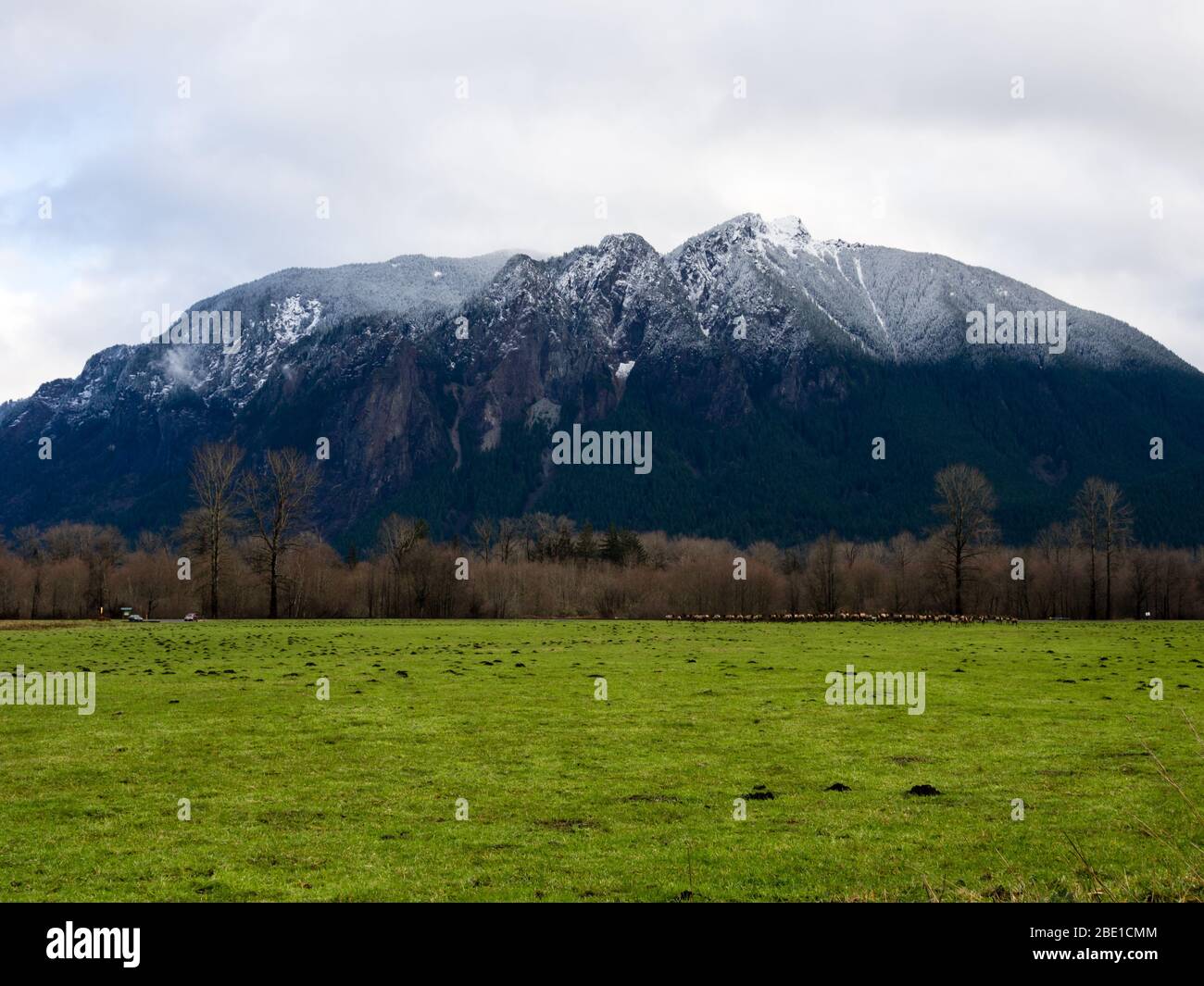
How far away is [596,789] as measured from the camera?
21547mm

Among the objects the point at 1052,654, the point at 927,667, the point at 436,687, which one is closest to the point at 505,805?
the point at 436,687

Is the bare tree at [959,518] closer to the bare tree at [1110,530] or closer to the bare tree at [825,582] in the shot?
the bare tree at [825,582]

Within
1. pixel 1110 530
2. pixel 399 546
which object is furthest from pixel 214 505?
pixel 1110 530

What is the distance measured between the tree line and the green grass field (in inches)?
3221

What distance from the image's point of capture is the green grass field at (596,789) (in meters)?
15.1

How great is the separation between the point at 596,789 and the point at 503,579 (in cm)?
12653

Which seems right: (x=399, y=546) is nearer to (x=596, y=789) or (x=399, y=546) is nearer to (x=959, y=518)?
(x=959, y=518)

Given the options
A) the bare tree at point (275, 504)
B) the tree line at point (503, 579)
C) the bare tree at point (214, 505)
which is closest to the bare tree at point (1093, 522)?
the tree line at point (503, 579)

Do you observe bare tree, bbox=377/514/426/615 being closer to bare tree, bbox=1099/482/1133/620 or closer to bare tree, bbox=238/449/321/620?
bare tree, bbox=238/449/321/620

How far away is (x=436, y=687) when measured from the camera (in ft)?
129

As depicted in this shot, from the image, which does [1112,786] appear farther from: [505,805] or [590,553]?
[590,553]

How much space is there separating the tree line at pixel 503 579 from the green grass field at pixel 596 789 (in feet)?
268

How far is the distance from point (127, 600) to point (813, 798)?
5323 inches
